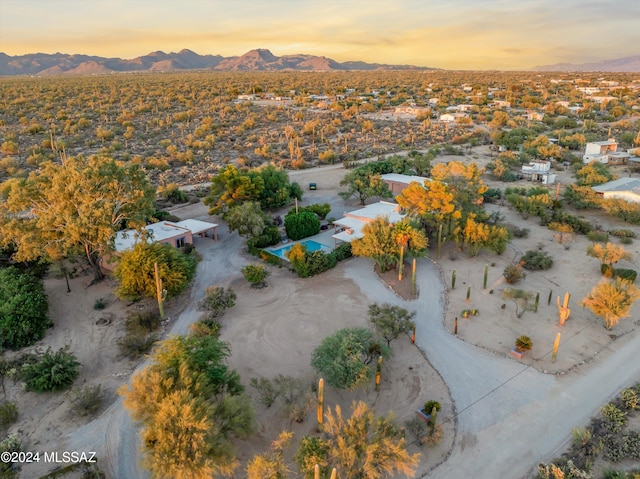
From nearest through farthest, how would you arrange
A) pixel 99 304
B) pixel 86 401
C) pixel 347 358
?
pixel 86 401, pixel 347 358, pixel 99 304

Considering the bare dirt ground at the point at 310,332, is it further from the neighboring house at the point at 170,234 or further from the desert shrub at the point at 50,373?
the neighboring house at the point at 170,234

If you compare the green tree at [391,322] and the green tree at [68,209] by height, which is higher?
the green tree at [68,209]

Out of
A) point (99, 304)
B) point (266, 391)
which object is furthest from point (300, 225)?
point (266, 391)

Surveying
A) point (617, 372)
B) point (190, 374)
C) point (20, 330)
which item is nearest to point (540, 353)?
point (617, 372)

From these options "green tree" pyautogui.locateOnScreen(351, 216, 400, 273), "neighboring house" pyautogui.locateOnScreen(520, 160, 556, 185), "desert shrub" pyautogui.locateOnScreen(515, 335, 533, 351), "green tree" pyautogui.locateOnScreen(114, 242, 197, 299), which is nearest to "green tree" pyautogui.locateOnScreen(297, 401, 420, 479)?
"desert shrub" pyautogui.locateOnScreen(515, 335, 533, 351)

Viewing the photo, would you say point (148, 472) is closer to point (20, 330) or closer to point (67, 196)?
point (20, 330)

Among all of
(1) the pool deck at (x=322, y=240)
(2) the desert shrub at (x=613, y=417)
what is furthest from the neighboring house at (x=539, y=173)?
(2) the desert shrub at (x=613, y=417)

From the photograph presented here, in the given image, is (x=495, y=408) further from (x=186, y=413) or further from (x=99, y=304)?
(x=99, y=304)
